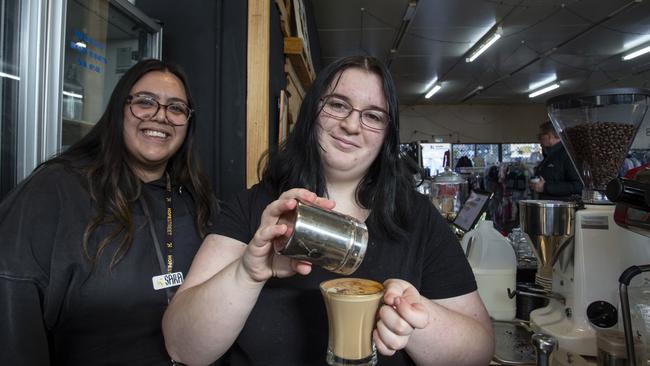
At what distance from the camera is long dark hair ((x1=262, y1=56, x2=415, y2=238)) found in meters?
1.07

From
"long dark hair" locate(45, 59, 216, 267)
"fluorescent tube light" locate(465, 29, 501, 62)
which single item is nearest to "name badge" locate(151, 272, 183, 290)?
"long dark hair" locate(45, 59, 216, 267)

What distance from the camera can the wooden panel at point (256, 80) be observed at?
2230 millimetres

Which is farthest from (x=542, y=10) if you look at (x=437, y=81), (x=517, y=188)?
(x=437, y=81)

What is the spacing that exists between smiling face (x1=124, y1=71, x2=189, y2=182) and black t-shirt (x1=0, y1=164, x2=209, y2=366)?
0.23 m

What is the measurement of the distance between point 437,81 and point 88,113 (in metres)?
9.38

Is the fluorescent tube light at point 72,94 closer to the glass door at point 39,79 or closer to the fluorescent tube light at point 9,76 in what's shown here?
the glass door at point 39,79

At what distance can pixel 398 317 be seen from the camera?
2.30ft

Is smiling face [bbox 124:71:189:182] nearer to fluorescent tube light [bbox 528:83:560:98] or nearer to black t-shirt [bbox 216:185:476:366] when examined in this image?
black t-shirt [bbox 216:185:476:366]

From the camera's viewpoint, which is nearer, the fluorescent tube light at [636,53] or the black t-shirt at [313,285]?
the black t-shirt at [313,285]

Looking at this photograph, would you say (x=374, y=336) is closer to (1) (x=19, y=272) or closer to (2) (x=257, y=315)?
(2) (x=257, y=315)

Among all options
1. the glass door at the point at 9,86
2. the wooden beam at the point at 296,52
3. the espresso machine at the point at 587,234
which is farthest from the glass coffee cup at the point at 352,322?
the wooden beam at the point at 296,52

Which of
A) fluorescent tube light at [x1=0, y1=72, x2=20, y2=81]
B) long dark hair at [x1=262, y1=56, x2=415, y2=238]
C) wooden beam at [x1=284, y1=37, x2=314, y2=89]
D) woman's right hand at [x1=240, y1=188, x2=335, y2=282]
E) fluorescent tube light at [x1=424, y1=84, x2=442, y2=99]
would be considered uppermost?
fluorescent tube light at [x1=424, y1=84, x2=442, y2=99]

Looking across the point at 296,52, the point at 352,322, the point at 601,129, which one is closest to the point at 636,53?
the point at 296,52

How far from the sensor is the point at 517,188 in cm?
755
